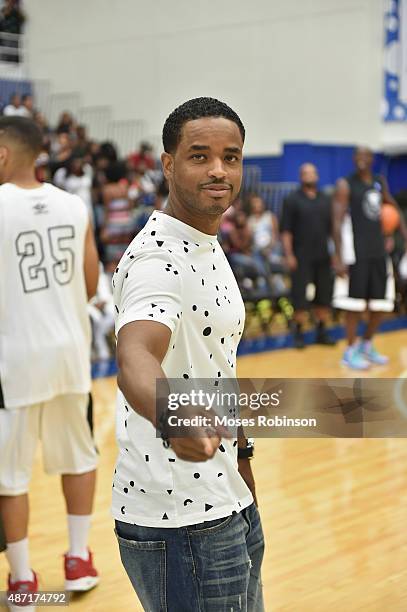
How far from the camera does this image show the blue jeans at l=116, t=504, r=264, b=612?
5.92ft

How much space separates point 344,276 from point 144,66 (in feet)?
42.6

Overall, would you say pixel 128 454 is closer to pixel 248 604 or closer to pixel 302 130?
pixel 248 604

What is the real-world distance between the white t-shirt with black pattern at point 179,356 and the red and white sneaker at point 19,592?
1.73 meters

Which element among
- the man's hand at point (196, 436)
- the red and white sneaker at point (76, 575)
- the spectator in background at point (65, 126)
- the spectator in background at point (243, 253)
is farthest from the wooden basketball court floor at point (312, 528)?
the spectator in background at point (65, 126)

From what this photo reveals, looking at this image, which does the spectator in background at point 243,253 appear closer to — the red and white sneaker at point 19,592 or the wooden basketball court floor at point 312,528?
the wooden basketball court floor at point 312,528

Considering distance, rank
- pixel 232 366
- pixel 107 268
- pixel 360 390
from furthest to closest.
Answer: pixel 107 268 < pixel 232 366 < pixel 360 390

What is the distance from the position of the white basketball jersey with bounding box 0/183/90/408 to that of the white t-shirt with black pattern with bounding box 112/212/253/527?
1.54 metres

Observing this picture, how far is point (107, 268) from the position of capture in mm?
9609

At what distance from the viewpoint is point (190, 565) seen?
1.81 m

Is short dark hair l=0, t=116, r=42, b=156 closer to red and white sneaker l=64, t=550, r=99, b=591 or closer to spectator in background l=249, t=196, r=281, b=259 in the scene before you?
red and white sneaker l=64, t=550, r=99, b=591

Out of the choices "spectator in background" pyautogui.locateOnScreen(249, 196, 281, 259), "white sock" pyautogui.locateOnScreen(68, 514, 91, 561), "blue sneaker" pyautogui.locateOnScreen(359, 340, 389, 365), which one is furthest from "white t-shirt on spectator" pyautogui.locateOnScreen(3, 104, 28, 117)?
"white sock" pyautogui.locateOnScreen(68, 514, 91, 561)

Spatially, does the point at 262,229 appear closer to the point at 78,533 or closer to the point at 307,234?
the point at 307,234

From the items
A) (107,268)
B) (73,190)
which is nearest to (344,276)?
(107,268)

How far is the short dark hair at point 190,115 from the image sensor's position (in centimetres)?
183
